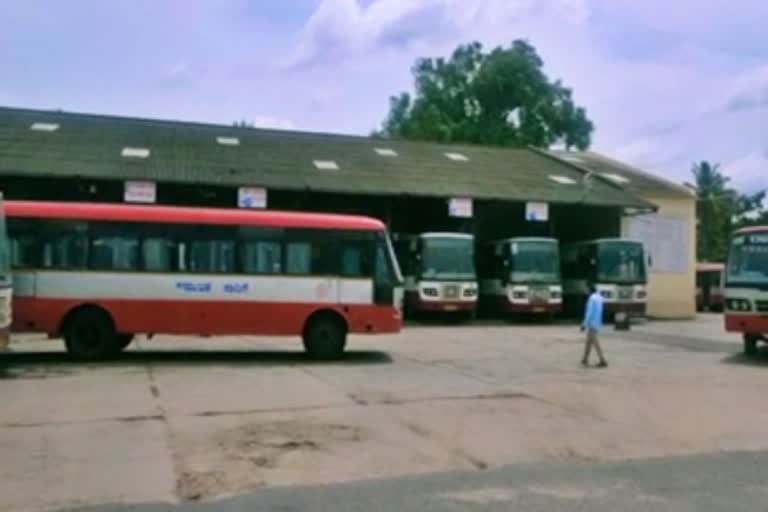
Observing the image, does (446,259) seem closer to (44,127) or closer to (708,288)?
(44,127)

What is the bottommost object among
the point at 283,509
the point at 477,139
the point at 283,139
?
the point at 283,509

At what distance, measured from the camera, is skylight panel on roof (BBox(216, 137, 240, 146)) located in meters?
36.0

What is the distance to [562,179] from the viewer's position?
37.2 meters

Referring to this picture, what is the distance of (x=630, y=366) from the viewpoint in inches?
712

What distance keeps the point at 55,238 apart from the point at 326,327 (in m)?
5.24

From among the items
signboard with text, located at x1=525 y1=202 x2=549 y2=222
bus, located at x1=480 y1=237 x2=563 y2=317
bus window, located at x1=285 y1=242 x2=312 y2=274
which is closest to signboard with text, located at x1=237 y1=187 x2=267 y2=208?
bus, located at x1=480 y1=237 x2=563 y2=317

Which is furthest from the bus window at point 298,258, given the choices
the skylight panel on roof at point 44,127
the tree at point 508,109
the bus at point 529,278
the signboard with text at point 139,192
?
the tree at point 508,109

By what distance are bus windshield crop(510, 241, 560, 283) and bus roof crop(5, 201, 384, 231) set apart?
539 inches

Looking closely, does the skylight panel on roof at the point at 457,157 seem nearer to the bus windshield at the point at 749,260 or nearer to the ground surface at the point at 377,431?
the bus windshield at the point at 749,260

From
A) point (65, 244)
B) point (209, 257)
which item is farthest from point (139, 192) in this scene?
point (209, 257)

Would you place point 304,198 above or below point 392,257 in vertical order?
above

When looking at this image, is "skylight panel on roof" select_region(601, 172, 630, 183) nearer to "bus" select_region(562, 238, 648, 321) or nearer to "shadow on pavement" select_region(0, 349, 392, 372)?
"bus" select_region(562, 238, 648, 321)

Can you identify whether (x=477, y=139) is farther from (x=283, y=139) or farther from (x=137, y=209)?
(x=137, y=209)

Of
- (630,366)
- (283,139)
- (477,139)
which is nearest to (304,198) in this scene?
(283,139)
